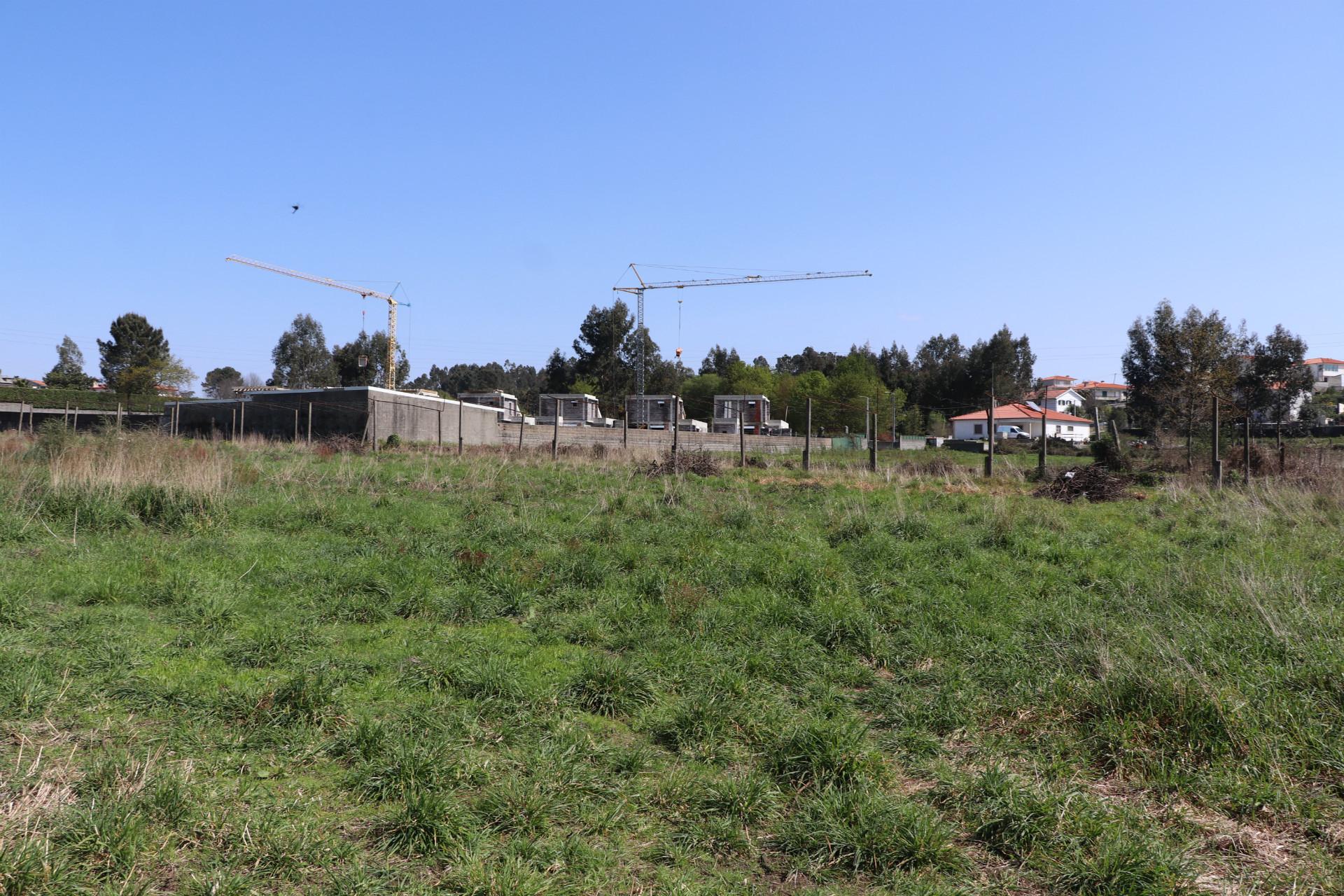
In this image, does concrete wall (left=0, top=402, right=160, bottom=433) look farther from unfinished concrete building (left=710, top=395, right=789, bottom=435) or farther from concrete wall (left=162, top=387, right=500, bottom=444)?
unfinished concrete building (left=710, top=395, right=789, bottom=435)

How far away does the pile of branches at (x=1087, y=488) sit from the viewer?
55.2 feet

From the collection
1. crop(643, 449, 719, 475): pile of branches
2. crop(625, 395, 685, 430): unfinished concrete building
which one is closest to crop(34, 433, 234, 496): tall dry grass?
crop(643, 449, 719, 475): pile of branches

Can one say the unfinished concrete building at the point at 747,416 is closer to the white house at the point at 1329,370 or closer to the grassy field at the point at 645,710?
the grassy field at the point at 645,710

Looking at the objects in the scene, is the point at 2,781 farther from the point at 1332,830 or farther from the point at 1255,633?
the point at 1255,633

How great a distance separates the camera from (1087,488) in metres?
17.2

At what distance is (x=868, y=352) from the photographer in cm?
11762

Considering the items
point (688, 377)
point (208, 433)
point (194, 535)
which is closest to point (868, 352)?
point (688, 377)

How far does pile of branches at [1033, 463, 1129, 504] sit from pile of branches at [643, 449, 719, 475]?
749 centimetres

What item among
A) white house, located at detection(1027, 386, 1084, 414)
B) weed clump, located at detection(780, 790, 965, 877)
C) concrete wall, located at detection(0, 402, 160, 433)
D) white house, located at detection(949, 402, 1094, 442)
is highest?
white house, located at detection(1027, 386, 1084, 414)

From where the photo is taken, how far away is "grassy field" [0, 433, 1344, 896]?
3455mm

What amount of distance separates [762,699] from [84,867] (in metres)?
3.67

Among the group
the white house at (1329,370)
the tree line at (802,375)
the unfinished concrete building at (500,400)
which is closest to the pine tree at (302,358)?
the tree line at (802,375)

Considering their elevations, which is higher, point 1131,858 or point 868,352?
point 868,352

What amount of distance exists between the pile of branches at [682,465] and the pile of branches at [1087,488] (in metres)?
7.49
